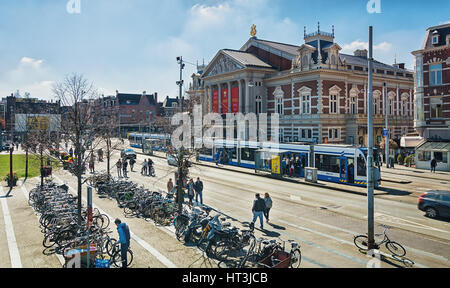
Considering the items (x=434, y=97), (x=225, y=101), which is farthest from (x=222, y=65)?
(x=434, y=97)

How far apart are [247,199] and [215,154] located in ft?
71.1

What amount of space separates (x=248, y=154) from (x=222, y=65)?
83.2ft

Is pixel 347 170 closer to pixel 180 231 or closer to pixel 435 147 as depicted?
pixel 435 147

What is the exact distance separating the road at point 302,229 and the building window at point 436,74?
1684 centimetres

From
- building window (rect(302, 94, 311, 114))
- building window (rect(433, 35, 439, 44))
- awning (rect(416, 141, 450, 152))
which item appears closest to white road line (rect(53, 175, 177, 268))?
awning (rect(416, 141, 450, 152))

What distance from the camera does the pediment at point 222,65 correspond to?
55.1 meters

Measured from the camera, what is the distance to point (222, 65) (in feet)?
190

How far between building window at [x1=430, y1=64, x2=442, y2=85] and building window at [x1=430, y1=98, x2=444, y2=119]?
65.0 inches

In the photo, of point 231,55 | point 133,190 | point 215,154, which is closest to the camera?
point 133,190

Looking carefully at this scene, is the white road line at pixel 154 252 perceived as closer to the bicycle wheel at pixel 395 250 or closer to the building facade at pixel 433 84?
the bicycle wheel at pixel 395 250

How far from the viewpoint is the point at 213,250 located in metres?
12.2
